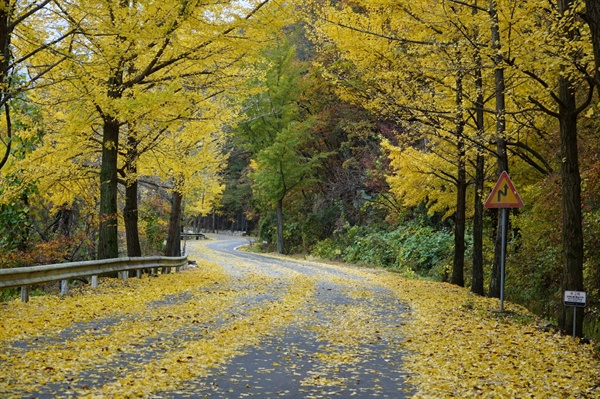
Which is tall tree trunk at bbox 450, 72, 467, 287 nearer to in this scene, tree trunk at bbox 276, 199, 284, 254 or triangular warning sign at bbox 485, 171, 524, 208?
triangular warning sign at bbox 485, 171, 524, 208

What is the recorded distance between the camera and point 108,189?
54.9 ft

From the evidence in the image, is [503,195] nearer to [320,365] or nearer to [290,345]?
[290,345]

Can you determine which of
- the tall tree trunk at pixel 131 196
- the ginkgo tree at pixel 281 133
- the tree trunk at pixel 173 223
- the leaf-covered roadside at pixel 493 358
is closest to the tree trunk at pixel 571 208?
the leaf-covered roadside at pixel 493 358

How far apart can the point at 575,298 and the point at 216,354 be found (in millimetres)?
5341

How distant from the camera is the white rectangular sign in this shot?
937cm

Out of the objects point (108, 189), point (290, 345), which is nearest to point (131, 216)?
point (108, 189)

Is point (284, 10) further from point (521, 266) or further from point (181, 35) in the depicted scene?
point (521, 266)

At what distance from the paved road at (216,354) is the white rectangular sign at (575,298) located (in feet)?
8.37

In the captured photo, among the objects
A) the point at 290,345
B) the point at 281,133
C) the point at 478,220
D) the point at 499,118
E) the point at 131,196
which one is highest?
the point at 281,133

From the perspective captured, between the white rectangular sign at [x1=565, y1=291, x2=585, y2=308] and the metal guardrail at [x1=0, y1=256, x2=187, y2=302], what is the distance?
9.08 meters

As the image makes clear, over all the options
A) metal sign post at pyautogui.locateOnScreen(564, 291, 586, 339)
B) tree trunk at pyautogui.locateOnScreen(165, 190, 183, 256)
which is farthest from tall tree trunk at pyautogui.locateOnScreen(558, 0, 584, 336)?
tree trunk at pyautogui.locateOnScreen(165, 190, 183, 256)

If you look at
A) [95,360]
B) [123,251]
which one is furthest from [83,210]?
[95,360]

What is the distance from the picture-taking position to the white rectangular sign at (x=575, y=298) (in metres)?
9.37

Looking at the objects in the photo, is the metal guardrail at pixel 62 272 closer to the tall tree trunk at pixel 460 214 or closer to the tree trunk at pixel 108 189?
the tree trunk at pixel 108 189
